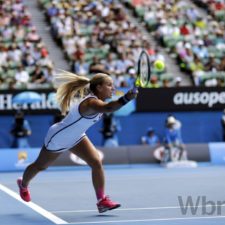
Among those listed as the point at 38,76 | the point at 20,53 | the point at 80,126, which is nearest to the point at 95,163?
the point at 80,126

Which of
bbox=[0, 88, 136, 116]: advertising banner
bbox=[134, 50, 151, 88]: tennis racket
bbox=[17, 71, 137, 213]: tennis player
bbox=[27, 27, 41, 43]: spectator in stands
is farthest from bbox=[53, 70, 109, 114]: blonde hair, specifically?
bbox=[27, 27, 41, 43]: spectator in stands

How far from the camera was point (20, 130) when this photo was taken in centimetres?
2395

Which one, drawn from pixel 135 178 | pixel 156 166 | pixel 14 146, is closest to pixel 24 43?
pixel 14 146

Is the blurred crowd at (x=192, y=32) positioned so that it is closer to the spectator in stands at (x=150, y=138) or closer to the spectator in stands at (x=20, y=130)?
the spectator in stands at (x=150, y=138)

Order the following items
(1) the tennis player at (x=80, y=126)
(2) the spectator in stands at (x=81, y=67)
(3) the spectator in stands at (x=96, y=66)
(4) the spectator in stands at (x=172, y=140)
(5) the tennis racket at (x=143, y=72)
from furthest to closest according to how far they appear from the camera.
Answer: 1. (2) the spectator in stands at (x=81, y=67)
2. (3) the spectator in stands at (x=96, y=66)
3. (4) the spectator in stands at (x=172, y=140)
4. (5) the tennis racket at (x=143, y=72)
5. (1) the tennis player at (x=80, y=126)

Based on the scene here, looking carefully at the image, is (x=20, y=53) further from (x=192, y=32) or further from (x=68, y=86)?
(x=68, y=86)

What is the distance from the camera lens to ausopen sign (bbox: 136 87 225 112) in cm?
2533

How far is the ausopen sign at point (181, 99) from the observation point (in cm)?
2533

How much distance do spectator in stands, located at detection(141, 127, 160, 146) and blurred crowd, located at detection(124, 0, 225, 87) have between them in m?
3.34

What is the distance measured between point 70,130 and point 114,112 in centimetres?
1460

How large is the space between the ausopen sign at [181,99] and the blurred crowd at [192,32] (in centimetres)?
137

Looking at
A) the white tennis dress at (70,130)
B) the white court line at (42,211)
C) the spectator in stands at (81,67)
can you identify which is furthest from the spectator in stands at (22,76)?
the white tennis dress at (70,130)

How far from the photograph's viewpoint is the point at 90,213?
10867mm

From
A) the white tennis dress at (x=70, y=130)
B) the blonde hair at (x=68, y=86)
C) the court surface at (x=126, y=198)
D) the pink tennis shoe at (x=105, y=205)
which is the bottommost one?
the court surface at (x=126, y=198)
